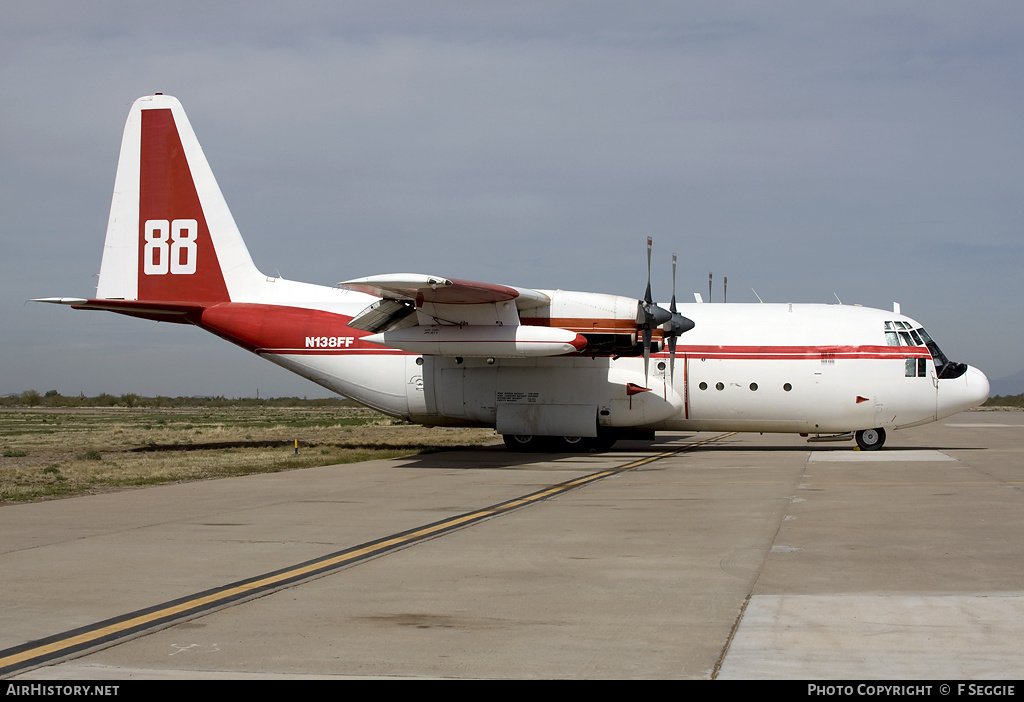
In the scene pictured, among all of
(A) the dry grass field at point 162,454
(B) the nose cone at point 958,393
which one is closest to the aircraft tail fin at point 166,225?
(A) the dry grass field at point 162,454

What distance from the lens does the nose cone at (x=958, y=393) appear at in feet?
80.7

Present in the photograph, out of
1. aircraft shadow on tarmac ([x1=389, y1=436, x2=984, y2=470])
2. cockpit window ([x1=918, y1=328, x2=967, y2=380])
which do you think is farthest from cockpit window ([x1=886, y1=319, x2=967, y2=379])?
aircraft shadow on tarmac ([x1=389, y1=436, x2=984, y2=470])

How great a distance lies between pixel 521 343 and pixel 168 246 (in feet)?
38.1

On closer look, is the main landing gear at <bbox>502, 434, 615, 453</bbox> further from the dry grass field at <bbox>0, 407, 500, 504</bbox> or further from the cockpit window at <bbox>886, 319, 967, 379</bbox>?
the cockpit window at <bbox>886, 319, 967, 379</bbox>

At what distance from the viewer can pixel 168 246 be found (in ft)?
90.0

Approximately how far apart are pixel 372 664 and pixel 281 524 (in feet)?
22.7

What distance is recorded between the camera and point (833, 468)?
66.2 feet

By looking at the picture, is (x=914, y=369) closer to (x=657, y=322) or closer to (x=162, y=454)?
(x=657, y=322)

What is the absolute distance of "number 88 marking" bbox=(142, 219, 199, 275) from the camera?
2742cm

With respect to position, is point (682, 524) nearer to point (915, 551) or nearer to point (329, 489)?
point (915, 551)

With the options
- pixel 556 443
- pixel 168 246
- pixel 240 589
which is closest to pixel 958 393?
pixel 556 443

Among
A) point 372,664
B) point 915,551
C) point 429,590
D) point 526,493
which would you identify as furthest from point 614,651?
point 526,493

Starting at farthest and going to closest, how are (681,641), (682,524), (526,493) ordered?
(526,493), (682,524), (681,641)

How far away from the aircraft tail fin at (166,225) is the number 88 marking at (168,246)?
0.03 m
